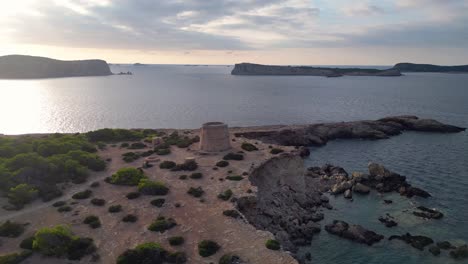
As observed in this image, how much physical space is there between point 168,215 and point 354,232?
920 inches

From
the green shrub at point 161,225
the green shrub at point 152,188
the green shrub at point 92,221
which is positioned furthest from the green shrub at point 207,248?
the green shrub at point 152,188

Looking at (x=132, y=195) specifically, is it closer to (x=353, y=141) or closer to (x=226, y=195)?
(x=226, y=195)

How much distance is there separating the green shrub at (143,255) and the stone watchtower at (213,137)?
1312 inches

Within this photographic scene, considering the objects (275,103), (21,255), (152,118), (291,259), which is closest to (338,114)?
(275,103)

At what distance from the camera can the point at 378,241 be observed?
44.4 metres

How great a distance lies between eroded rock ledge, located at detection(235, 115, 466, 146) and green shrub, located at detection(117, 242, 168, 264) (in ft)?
200

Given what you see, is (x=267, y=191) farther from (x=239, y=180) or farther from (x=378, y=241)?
(x=378, y=241)

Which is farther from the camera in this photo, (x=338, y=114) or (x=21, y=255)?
(x=338, y=114)

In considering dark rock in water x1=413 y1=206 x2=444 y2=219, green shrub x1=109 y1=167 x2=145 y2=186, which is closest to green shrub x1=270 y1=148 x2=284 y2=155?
dark rock in water x1=413 y1=206 x2=444 y2=219

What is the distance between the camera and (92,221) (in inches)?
1572

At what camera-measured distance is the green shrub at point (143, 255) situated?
107ft

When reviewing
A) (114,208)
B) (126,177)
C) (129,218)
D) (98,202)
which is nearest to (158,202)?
(129,218)

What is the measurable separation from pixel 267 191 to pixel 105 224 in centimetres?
2322

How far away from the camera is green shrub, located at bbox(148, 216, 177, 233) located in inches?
1513
